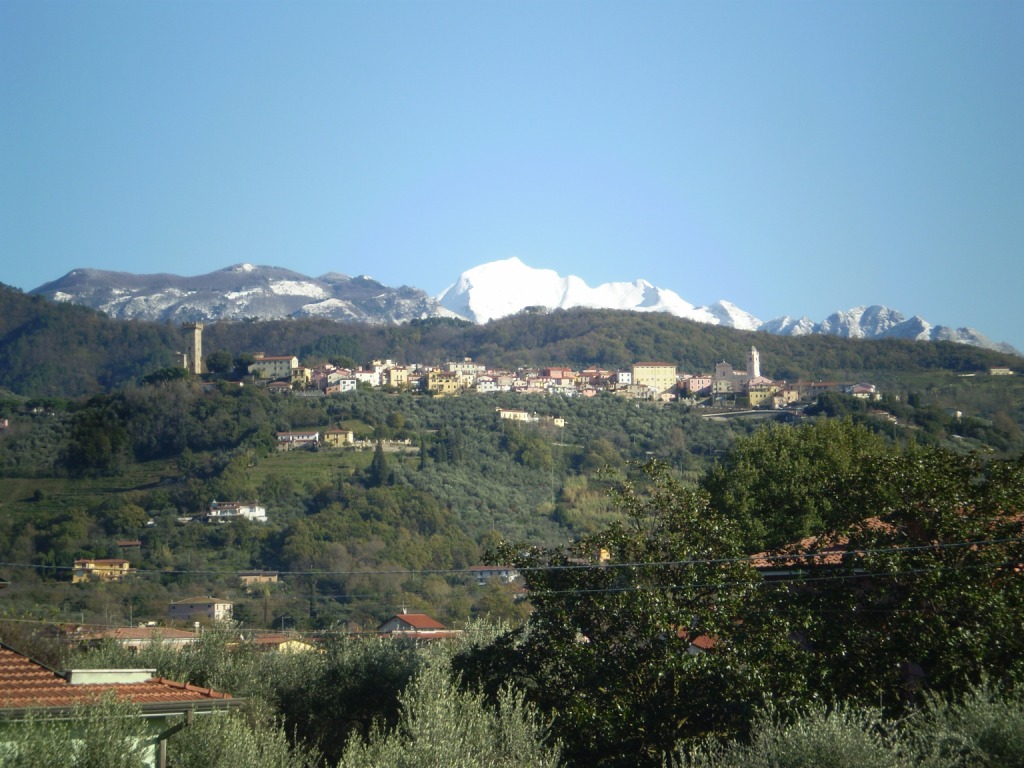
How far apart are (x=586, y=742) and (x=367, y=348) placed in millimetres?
130334

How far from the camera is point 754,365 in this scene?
349ft

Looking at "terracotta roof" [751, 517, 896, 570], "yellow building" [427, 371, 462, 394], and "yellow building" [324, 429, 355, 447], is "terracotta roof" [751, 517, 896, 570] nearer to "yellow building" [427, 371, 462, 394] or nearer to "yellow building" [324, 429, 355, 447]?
"yellow building" [324, 429, 355, 447]

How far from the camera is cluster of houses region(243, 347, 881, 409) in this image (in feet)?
315

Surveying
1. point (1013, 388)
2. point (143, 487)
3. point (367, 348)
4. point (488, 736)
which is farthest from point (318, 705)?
point (367, 348)

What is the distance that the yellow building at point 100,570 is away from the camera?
41.8 m

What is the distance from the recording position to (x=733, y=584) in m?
13.5

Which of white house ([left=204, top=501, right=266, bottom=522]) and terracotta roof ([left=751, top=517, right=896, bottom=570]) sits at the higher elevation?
terracotta roof ([left=751, top=517, right=896, bottom=570])

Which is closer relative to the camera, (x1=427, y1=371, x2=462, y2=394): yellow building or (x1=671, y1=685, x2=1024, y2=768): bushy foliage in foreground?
(x1=671, y1=685, x2=1024, y2=768): bushy foliage in foreground

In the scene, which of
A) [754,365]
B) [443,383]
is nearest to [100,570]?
[443,383]

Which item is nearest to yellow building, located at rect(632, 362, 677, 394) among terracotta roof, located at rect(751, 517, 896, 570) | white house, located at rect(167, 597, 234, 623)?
white house, located at rect(167, 597, 234, 623)

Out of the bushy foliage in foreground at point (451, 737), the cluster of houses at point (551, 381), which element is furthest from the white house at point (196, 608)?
the cluster of houses at point (551, 381)

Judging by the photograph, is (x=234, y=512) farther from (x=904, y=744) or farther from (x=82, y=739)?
(x=904, y=744)

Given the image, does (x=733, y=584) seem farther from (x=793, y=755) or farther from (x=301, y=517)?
(x=301, y=517)

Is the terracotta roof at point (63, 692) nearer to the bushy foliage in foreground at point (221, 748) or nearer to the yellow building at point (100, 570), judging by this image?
the bushy foliage in foreground at point (221, 748)
